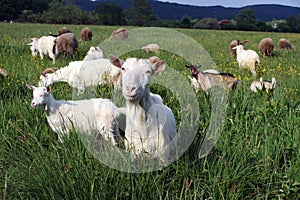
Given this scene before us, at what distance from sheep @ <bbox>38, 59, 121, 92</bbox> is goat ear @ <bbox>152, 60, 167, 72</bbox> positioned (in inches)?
113

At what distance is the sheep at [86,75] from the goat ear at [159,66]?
287 cm

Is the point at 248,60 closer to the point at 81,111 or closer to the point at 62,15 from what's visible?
the point at 81,111

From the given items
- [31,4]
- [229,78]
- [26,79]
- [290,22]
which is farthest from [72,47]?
[31,4]

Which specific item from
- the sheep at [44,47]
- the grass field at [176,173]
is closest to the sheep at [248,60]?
the sheep at [44,47]

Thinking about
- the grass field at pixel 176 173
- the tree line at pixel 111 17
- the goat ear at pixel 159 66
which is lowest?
the grass field at pixel 176 173

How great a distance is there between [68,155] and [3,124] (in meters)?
1.24

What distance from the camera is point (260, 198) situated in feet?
9.23

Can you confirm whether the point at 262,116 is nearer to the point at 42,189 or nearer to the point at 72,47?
the point at 42,189

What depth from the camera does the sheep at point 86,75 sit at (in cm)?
614

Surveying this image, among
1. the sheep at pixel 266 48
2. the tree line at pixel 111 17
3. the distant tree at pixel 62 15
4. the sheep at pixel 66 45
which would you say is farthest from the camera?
the distant tree at pixel 62 15

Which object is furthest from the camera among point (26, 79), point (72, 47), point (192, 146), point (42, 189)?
point (72, 47)

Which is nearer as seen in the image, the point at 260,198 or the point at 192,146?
the point at 260,198

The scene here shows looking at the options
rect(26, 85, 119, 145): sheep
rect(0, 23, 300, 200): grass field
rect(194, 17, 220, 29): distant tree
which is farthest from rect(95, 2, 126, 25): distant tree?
rect(0, 23, 300, 200): grass field

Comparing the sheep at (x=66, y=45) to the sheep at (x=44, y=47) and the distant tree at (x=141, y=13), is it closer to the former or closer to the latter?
the sheep at (x=44, y=47)
